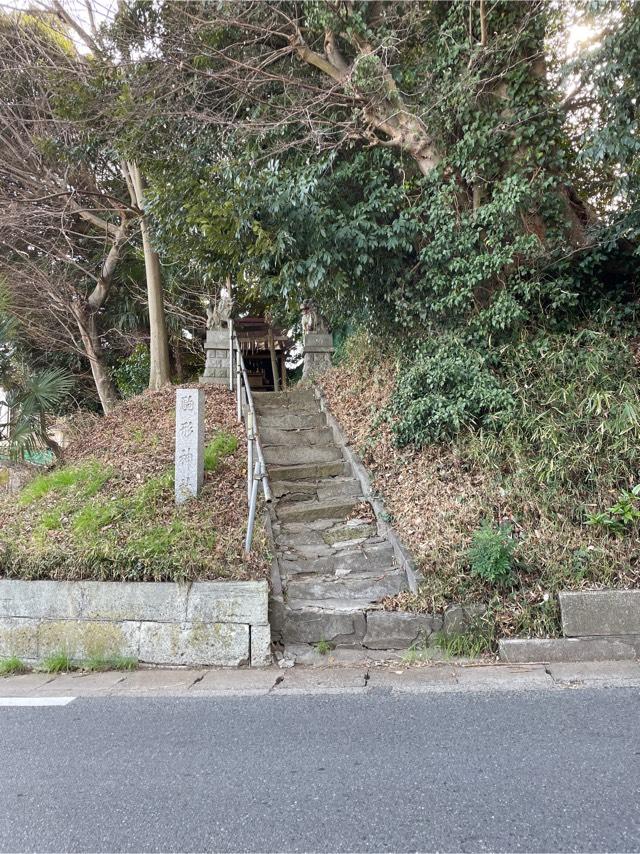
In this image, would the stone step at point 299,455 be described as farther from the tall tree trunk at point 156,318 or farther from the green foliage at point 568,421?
Answer: the tall tree trunk at point 156,318

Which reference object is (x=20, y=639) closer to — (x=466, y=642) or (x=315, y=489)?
(x=315, y=489)

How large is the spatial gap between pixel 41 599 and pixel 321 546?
95.7 inches

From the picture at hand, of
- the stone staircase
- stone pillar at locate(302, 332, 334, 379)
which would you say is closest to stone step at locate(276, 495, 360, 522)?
the stone staircase

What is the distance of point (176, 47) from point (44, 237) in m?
4.71

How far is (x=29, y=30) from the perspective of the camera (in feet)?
25.8

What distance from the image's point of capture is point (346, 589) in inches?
181

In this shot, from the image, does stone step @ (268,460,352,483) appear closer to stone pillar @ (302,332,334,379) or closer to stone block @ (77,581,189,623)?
stone block @ (77,581,189,623)

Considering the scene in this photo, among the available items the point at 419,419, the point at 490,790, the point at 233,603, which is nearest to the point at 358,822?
the point at 490,790

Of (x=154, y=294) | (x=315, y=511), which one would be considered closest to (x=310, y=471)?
(x=315, y=511)

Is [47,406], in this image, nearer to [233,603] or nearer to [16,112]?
[233,603]

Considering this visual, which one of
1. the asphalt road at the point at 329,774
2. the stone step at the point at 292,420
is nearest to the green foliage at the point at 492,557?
the asphalt road at the point at 329,774

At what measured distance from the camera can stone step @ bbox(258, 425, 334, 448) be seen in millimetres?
→ 7426

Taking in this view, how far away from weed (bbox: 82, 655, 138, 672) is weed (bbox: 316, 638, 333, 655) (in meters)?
1.35

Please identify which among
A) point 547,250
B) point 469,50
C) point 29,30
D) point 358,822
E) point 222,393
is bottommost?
point 358,822
